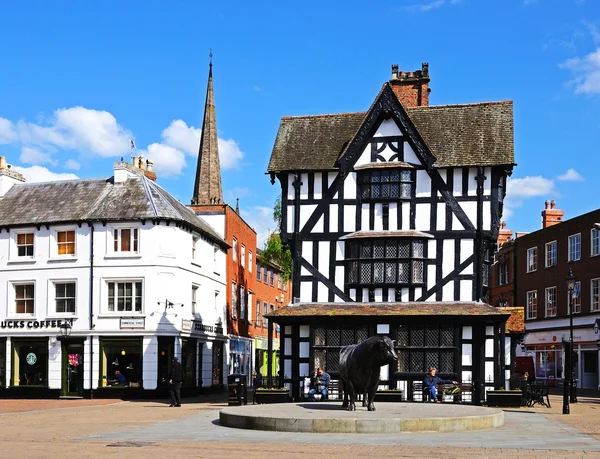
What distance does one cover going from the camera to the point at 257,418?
66.3ft

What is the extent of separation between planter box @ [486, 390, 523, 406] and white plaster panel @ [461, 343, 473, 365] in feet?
5.06

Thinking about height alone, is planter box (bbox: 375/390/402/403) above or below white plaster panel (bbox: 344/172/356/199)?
below

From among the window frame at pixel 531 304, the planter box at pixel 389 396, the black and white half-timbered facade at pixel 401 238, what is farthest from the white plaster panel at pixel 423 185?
the window frame at pixel 531 304

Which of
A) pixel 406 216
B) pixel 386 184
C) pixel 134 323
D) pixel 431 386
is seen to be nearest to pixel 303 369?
pixel 431 386

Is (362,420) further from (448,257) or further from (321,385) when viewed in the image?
(448,257)

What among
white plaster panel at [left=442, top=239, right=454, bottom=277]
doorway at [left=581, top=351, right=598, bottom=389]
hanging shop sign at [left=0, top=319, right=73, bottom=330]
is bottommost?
doorway at [left=581, top=351, right=598, bottom=389]

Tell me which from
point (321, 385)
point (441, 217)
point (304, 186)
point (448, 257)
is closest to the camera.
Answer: point (321, 385)

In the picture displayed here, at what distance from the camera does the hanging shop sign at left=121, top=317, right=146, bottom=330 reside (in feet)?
127

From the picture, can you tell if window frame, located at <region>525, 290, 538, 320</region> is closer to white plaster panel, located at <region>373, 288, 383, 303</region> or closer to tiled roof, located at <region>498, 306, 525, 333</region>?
tiled roof, located at <region>498, 306, 525, 333</region>

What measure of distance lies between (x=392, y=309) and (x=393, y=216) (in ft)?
12.6

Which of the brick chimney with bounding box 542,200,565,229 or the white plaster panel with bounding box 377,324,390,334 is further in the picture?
the brick chimney with bounding box 542,200,565,229

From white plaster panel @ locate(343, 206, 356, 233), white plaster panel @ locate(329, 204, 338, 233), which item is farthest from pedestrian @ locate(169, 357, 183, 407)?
white plaster panel @ locate(343, 206, 356, 233)

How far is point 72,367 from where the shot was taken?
129 ft

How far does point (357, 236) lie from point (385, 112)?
518 centimetres
